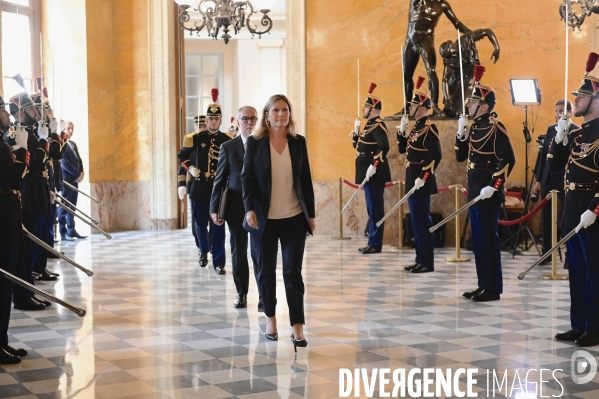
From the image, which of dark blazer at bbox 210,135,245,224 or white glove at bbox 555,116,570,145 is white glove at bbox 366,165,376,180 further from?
white glove at bbox 555,116,570,145

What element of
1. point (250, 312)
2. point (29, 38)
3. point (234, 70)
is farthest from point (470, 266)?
point (234, 70)

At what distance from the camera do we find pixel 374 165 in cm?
1137

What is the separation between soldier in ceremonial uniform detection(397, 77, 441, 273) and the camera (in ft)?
32.1

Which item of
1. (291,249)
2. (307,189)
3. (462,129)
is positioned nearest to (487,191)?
(462,129)

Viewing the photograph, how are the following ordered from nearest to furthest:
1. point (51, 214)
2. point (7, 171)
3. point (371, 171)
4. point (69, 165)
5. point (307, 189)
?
1. point (7, 171)
2. point (307, 189)
3. point (51, 214)
4. point (371, 171)
5. point (69, 165)

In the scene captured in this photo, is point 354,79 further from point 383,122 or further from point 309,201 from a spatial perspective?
point 309,201

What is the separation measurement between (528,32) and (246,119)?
744cm

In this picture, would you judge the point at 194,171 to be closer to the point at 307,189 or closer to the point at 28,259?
the point at 28,259

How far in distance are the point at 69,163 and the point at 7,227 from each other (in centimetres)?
750

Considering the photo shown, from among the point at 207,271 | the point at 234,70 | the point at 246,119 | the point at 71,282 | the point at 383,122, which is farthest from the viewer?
the point at 234,70

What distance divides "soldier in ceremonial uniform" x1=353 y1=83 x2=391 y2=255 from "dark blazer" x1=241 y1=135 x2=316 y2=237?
534 centimetres

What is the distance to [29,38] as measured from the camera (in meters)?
14.1

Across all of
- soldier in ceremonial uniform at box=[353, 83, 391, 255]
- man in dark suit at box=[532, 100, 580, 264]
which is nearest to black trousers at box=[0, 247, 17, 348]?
man in dark suit at box=[532, 100, 580, 264]

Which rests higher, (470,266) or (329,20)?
(329,20)
